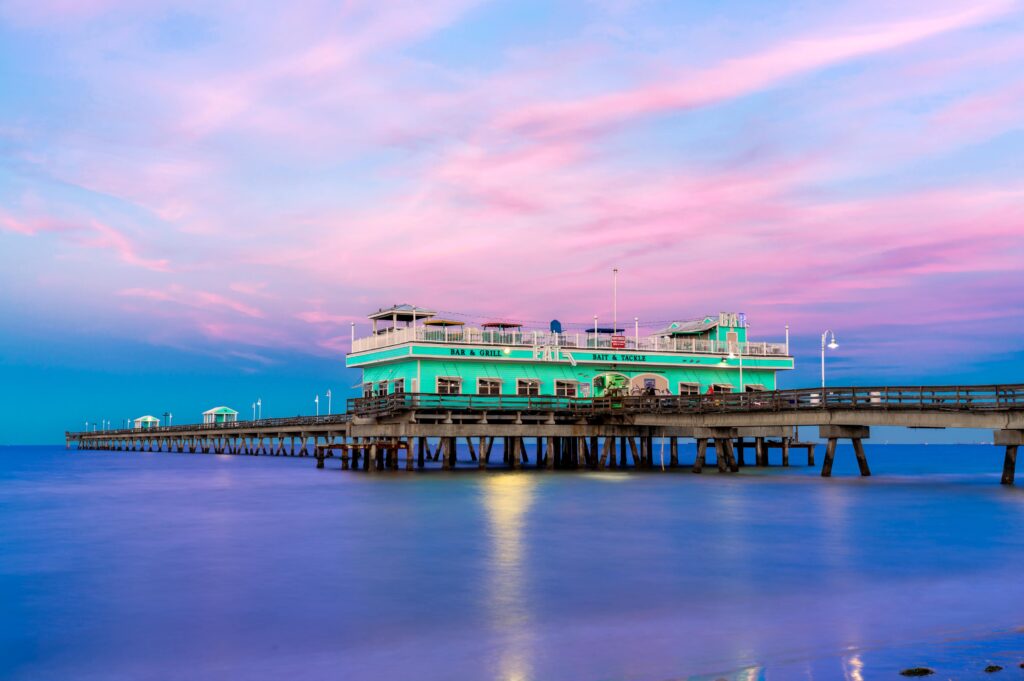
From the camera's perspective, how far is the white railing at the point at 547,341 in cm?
5509

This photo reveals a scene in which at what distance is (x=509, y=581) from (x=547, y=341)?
4001 centimetres

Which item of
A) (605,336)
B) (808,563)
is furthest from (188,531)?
(605,336)

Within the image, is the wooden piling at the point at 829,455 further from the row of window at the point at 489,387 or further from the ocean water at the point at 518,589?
the row of window at the point at 489,387

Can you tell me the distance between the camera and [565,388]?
58.6 metres

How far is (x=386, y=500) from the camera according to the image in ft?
113

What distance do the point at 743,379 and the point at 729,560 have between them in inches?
1716

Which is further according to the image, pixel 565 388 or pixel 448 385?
pixel 565 388

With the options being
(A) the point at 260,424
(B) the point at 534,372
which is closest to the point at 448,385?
(B) the point at 534,372

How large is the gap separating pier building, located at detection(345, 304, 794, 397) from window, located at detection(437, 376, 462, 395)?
56 mm

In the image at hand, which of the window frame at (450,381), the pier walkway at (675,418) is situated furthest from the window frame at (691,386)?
the window frame at (450,381)

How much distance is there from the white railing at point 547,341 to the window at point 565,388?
7.13 feet

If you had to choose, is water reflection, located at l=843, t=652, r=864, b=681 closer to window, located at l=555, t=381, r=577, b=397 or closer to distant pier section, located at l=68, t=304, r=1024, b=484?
distant pier section, located at l=68, t=304, r=1024, b=484

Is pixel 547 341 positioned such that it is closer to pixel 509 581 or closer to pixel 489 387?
pixel 489 387

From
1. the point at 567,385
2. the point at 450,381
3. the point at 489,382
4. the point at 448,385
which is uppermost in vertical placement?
the point at 450,381
